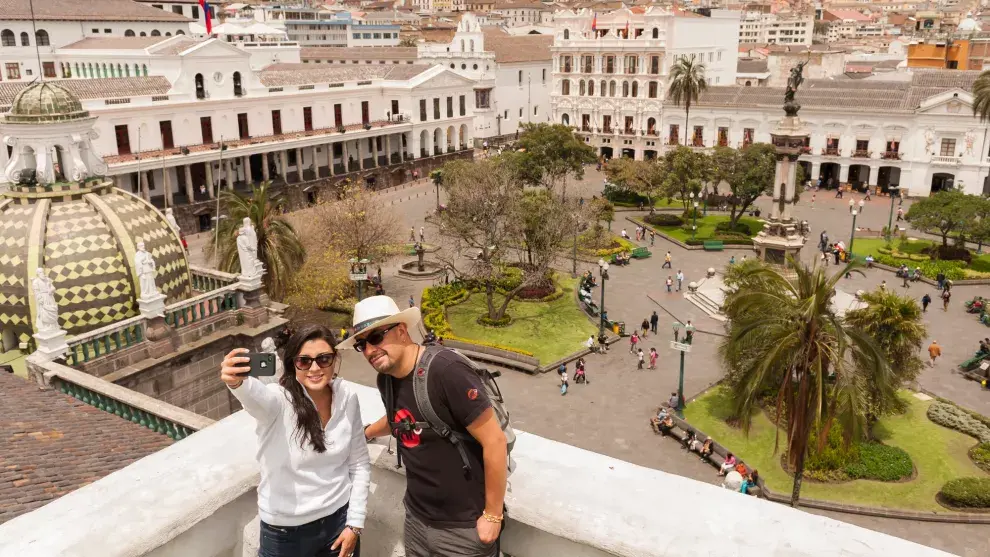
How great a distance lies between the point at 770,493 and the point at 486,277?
15288mm

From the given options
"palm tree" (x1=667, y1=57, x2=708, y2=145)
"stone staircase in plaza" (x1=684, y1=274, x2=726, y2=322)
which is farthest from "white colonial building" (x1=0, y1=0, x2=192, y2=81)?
"stone staircase in plaza" (x1=684, y1=274, x2=726, y2=322)

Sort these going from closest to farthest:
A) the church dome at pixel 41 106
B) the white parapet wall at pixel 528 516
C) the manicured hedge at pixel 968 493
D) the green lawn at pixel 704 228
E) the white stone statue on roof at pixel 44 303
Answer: the white parapet wall at pixel 528 516 < the white stone statue on roof at pixel 44 303 < the church dome at pixel 41 106 < the manicured hedge at pixel 968 493 < the green lawn at pixel 704 228

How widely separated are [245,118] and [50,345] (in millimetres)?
43419

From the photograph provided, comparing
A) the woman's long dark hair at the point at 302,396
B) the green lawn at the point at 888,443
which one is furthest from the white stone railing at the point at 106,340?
the green lawn at the point at 888,443

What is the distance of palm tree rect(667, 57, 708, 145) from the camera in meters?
58.7

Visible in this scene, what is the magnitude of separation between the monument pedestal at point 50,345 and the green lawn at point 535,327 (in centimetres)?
1851

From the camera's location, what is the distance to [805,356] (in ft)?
54.8

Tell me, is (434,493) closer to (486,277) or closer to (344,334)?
(344,334)

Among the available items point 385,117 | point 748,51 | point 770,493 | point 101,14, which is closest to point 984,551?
point 770,493

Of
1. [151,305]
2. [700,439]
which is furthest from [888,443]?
[151,305]

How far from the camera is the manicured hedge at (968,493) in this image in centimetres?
1900

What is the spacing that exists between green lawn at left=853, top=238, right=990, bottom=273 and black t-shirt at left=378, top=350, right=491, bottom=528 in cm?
4152

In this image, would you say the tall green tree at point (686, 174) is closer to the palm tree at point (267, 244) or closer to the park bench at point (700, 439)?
the park bench at point (700, 439)

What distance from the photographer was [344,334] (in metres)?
29.4
